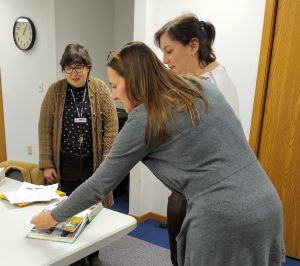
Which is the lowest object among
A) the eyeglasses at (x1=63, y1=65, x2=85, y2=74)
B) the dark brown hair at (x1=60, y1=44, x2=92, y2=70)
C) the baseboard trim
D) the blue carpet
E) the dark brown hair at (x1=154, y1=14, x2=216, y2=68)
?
the blue carpet

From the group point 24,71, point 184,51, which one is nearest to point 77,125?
point 184,51

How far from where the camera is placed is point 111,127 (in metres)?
2.11

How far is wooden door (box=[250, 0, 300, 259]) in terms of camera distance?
219 centimetres

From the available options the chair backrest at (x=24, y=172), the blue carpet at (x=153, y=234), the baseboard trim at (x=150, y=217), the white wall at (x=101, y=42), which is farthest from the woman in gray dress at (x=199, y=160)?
the baseboard trim at (x=150, y=217)

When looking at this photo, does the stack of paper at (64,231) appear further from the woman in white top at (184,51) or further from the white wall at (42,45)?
the white wall at (42,45)

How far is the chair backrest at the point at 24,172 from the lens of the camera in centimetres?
200

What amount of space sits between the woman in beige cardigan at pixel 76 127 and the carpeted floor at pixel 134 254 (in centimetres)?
48

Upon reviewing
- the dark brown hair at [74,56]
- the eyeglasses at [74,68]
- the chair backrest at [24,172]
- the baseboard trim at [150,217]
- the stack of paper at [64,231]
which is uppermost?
the dark brown hair at [74,56]

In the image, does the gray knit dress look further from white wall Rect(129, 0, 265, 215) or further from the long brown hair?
white wall Rect(129, 0, 265, 215)

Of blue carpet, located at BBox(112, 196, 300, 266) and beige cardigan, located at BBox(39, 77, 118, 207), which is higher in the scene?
beige cardigan, located at BBox(39, 77, 118, 207)

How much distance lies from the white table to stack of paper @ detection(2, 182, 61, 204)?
30 mm

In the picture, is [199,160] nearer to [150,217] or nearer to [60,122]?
[60,122]

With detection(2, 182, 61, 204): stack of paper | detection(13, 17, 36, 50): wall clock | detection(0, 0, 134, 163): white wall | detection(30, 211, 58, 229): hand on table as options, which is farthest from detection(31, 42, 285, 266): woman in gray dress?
detection(13, 17, 36, 50): wall clock

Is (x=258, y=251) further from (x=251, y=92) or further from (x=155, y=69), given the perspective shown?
(x=251, y=92)
